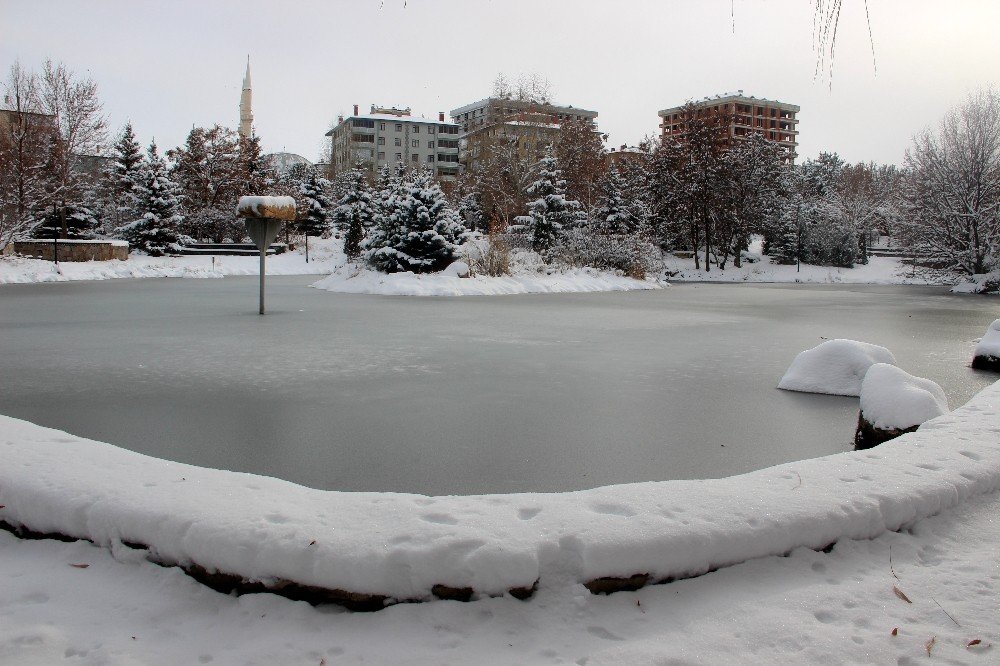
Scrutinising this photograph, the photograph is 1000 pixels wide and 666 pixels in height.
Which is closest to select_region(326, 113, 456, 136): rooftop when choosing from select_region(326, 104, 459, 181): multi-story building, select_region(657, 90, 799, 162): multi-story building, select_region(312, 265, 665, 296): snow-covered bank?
select_region(326, 104, 459, 181): multi-story building

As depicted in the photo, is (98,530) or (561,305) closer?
(98,530)

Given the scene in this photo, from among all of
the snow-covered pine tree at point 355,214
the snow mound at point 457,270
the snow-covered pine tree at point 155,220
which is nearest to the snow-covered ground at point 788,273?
the snow-covered pine tree at point 355,214

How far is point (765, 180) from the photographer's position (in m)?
44.6

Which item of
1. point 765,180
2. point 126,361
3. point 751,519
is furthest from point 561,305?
point 765,180

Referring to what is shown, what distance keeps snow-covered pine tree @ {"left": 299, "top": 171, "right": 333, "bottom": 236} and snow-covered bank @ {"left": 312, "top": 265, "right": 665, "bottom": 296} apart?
29.0 metres

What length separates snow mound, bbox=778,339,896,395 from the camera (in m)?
6.68

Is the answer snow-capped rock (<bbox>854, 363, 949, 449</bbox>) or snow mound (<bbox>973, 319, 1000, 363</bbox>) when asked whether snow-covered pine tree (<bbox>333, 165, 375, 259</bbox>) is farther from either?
snow-capped rock (<bbox>854, 363, 949, 449</bbox>)

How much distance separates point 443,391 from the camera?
6477mm

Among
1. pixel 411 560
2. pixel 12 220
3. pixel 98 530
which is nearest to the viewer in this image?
pixel 411 560

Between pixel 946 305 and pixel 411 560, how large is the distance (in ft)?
71.2

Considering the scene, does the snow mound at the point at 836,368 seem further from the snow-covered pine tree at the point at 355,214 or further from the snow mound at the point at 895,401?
the snow-covered pine tree at the point at 355,214

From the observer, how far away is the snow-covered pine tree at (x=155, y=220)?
1455 inches

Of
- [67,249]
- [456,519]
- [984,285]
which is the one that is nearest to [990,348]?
[456,519]

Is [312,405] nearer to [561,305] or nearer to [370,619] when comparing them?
[370,619]
